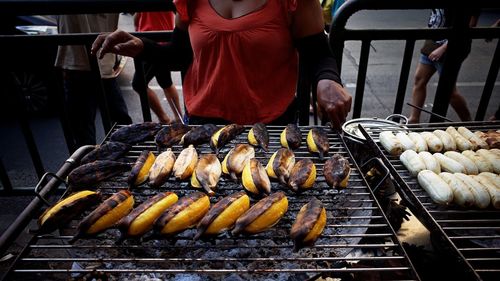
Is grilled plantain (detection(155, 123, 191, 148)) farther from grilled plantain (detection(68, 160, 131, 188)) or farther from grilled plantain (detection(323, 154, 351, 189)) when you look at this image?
grilled plantain (detection(323, 154, 351, 189))

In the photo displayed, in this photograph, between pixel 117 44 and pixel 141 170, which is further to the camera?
pixel 117 44

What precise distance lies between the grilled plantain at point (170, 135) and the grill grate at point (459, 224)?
4.23 feet

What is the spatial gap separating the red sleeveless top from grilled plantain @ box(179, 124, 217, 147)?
0.30 m

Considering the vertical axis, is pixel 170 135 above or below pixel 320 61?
below

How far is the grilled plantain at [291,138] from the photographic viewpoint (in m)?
2.27

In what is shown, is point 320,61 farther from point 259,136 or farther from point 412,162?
point 412,162

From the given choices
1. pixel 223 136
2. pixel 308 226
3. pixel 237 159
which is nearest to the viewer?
pixel 308 226

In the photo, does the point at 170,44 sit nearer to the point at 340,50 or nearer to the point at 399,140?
the point at 340,50

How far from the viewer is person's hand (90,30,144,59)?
2.38 meters

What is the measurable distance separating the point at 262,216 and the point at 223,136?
831 millimetres

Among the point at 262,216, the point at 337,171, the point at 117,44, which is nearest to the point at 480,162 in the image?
the point at 337,171

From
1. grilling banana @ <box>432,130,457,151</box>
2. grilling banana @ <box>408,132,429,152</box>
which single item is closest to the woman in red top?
grilling banana @ <box>408,132,429,152</box>

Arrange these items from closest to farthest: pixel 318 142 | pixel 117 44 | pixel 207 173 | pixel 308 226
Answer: pixel 308 226 < pixel 207 173 < pixel 318 142 < pixel 117 44

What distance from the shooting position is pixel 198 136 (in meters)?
2.37
